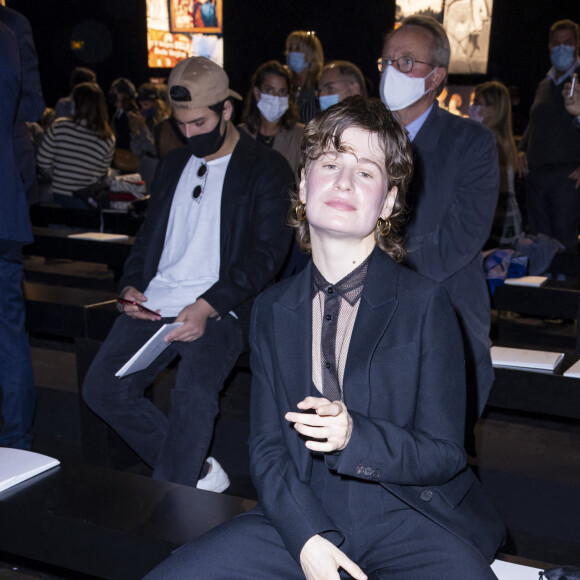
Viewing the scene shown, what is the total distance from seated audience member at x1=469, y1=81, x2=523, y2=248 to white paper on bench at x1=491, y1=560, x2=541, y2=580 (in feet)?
11.1

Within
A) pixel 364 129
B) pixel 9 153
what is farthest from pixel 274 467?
pixel 9 153

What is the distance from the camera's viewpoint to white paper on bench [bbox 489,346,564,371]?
2594 mm

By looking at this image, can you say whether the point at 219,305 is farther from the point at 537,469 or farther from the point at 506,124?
the point at 506,124

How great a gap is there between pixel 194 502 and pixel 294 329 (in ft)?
2.25

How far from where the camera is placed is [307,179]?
148cm

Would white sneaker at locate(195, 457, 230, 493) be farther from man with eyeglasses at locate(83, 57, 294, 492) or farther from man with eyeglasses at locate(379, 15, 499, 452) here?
man with eyeglasses at locate(379, 15, 499, 452)

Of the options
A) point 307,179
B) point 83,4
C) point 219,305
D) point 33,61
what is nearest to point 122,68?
point 83,4

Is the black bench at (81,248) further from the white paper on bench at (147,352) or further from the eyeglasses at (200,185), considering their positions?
the white paper on bench at (147,352)

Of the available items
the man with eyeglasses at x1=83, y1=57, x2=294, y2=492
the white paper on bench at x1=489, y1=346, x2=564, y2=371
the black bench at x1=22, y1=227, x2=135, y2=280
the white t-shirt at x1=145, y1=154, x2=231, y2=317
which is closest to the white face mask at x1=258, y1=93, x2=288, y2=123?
the black bench at x1=22, y1=227, x2=135, y2=280

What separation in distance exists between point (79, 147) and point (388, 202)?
5001 mm

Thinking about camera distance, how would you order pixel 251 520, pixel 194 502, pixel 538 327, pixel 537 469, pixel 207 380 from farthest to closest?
pixel 538 327, pixel 537 469, pixel 207 380, pixel 194 502, pixel 251 520

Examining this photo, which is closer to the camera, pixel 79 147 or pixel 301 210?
pixel 301 210

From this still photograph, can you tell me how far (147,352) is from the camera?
7.86 ft

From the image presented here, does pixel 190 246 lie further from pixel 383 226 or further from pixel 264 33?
pixel 264 33
